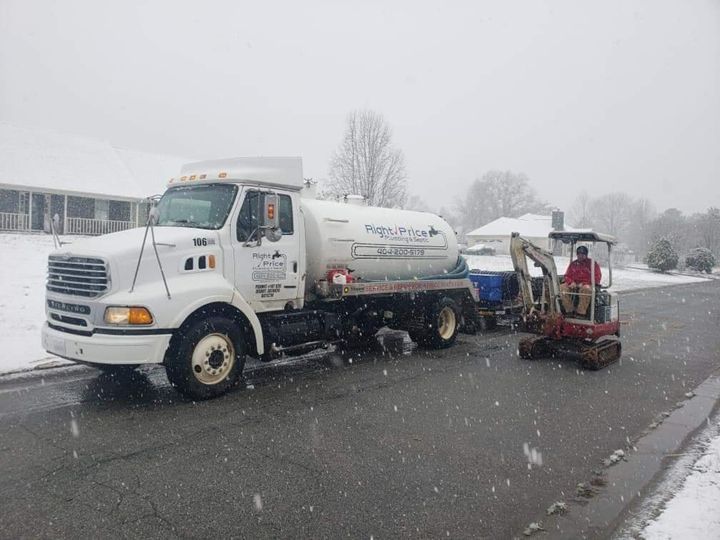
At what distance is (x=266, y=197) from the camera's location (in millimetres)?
7469

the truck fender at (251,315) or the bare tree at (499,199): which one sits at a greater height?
the bare tree at (499,199)

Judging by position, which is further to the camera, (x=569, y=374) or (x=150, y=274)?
(x=569, y=374)

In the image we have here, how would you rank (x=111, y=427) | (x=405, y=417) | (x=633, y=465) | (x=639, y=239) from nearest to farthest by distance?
(x=633, y=465)
(x=111, y=427)
(x=405, y=417)
(x=639, y=239)

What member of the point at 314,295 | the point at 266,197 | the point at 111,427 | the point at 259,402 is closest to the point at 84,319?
the point at 111,427

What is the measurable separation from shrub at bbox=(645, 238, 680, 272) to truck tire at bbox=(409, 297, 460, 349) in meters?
40.3

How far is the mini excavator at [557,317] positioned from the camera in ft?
30.9

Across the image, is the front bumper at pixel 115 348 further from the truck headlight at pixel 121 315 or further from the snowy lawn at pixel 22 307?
the snowy lawn at pixel 22 307

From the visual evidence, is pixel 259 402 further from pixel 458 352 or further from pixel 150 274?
pixel 458 352

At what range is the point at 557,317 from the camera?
9.54 meters

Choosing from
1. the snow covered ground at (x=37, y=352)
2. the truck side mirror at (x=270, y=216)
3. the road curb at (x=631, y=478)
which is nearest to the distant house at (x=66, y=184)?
the snow covered ground at (x=37, y=352)

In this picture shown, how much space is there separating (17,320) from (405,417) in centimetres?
855

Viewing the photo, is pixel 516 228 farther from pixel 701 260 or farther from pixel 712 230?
pixel 712 230

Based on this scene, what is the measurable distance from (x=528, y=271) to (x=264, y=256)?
16.2 feet

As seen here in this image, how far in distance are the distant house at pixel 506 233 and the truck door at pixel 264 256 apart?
51.8m
